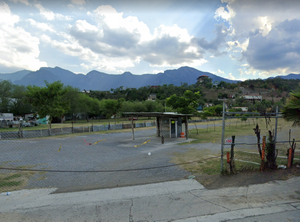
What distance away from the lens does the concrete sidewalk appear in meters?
3.83

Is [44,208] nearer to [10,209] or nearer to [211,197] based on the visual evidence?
[10,209]

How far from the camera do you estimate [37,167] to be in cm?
834

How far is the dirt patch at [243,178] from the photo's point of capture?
5418 mm

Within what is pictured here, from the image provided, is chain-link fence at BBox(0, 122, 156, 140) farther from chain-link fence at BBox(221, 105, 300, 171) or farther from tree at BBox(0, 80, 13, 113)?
tree at BBox(0, 80, 13, 113)

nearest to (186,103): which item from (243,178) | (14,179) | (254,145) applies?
(254,145)

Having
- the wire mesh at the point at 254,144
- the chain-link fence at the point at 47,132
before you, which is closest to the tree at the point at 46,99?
the chain-link fence at the point at 47,132

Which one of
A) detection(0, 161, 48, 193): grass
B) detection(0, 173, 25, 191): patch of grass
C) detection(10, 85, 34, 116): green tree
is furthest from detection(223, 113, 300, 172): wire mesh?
detection(10, 85, 34, 116): green tree

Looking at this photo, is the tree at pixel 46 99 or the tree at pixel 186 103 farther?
the tree at pixel 186 103

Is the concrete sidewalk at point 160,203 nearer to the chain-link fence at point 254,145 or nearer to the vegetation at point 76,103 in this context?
the chain-link fence at point 254,145

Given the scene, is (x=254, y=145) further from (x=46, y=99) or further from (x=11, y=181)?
(x=46, y=99)

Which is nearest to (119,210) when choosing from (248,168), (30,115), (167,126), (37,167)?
(248,168)

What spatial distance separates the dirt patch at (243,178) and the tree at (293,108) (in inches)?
82.0

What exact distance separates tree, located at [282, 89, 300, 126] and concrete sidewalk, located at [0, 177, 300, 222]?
100 inches

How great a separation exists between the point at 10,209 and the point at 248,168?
802 cm
